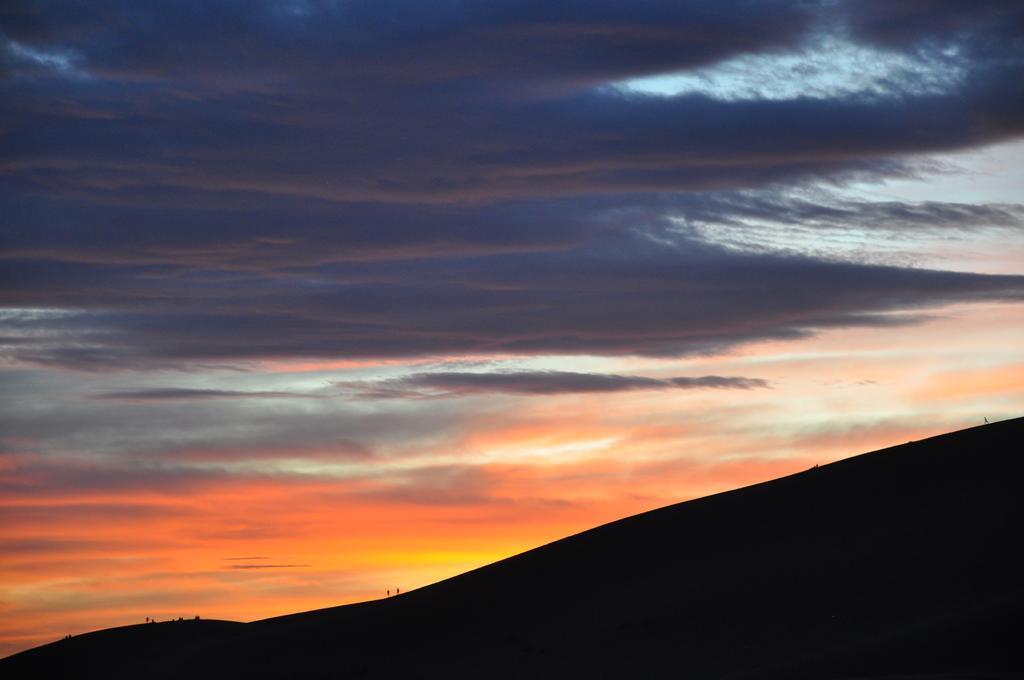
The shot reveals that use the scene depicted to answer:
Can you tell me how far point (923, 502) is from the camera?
39.0 metres

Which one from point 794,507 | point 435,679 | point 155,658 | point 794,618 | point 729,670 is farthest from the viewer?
point 155,658

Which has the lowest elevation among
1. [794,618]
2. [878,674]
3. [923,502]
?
[878,674]

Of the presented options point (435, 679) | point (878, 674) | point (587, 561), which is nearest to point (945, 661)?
Result: point (878, 674)

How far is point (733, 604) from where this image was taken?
35875mm

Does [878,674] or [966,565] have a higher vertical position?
[966,565]

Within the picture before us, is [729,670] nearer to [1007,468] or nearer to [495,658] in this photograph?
[495,658]

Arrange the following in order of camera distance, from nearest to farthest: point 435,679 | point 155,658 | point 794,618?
point 794,618, point 435,679, point 155,658

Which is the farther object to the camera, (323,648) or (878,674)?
(323,648)

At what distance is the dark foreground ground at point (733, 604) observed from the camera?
3000cm

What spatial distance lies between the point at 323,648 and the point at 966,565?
20.4 meters

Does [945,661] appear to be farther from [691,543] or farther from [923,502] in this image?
[691,543]

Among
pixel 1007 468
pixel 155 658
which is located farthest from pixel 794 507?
pixel 155 658

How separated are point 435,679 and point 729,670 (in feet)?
32.7

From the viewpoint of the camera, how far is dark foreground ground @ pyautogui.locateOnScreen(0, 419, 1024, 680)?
98.4 feet
